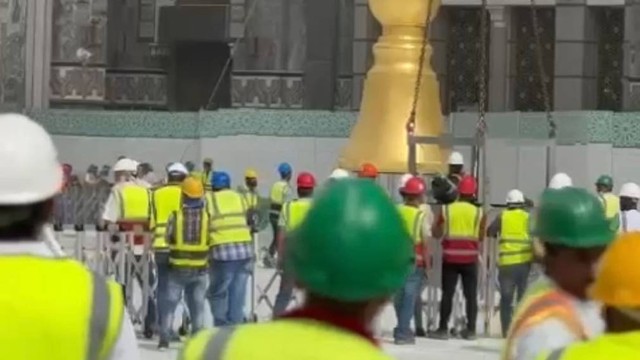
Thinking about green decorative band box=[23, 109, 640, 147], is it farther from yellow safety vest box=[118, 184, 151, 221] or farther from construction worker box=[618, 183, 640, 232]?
yellow safety vest box=[118, 184, 151, 221]

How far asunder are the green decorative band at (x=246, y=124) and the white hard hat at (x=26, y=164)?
22.5 meters

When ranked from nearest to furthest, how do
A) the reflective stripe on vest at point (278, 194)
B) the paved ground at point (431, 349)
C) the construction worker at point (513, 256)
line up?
the paved ground at point (431, 349)
the construction worker at point (513, 256)
the reflective stripe on vest at point (278, 194)

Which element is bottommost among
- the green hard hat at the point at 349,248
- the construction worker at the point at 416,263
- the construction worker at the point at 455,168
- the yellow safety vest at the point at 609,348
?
the construction worker at the point at 416,263

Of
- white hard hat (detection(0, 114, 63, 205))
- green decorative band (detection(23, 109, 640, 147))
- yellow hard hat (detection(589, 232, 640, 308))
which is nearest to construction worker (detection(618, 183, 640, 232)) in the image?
green decorative band (detection(23, 109, 640, 147))

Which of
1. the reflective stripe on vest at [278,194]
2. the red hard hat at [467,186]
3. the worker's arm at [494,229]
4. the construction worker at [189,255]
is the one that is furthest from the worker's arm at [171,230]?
the reflective stripe on vest at [278,194]

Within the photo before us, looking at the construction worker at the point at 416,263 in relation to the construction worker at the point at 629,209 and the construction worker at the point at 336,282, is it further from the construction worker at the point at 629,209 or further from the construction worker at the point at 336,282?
the construction worker at the point at 336,282

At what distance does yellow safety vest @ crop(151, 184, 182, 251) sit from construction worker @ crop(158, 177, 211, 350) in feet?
1.55

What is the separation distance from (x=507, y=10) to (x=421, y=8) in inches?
567

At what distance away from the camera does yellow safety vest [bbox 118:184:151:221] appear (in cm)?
1722

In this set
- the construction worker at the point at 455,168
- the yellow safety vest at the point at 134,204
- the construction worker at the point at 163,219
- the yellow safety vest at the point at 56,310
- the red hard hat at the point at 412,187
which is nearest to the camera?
the yellow safety vest at the point at 56,310

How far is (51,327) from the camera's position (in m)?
3.94

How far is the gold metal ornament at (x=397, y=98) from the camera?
18328mm

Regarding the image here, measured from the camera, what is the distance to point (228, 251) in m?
16.1

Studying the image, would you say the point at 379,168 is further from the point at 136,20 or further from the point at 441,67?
the point at 136,20
